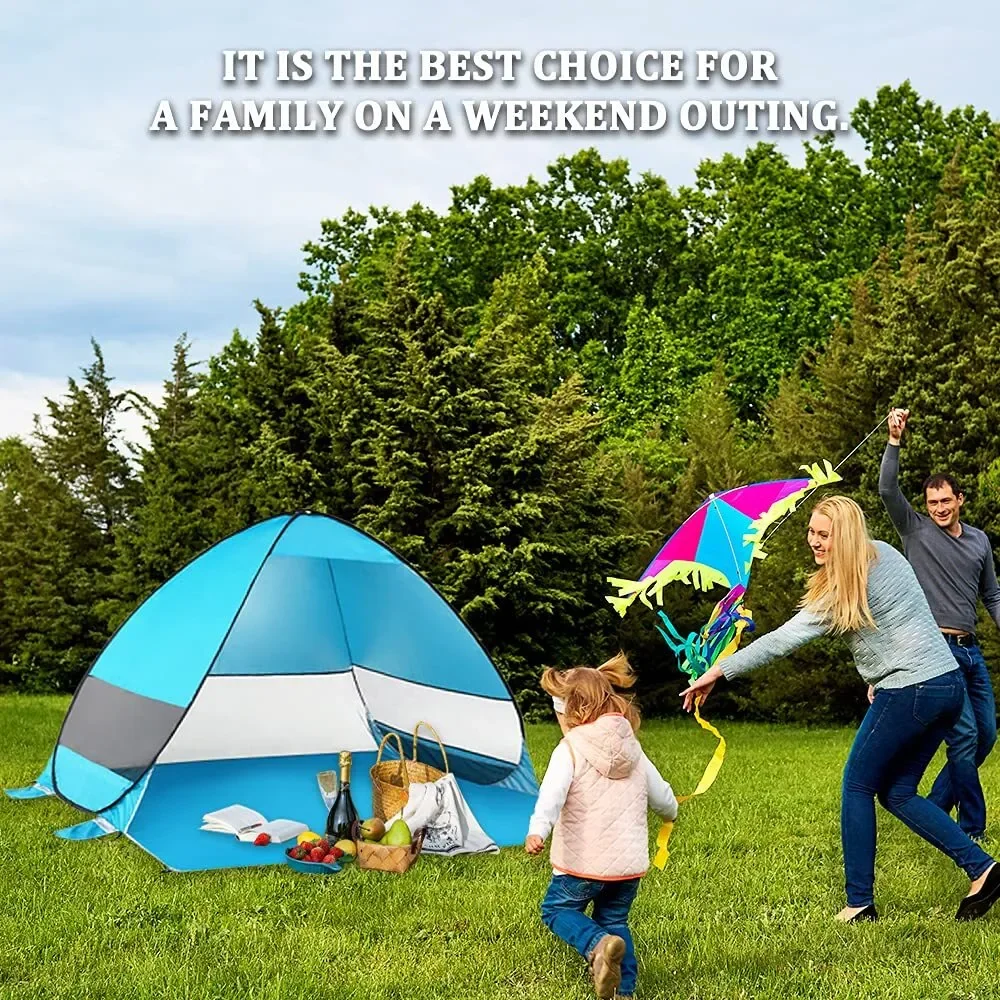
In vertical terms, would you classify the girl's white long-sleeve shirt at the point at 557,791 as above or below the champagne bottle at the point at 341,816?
above

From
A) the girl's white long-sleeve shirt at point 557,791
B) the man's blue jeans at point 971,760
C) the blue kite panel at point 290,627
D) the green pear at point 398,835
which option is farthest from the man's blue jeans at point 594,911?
the blue kite panel at point 290,627

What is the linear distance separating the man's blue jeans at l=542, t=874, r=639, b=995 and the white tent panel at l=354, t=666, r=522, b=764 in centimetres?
309

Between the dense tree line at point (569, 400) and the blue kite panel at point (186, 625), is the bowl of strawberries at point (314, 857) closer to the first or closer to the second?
the blue kite panel at point (186, 625)

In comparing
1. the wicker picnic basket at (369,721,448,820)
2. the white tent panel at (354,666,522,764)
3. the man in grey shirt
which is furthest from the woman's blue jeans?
the white tent panel at (354,666,522,764)

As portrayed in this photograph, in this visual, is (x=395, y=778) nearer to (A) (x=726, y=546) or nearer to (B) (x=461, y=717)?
(B) (x=461, y=717)

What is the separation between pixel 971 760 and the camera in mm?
5051

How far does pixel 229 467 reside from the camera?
15.7 meters

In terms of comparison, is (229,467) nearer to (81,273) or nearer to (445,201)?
(81,273)

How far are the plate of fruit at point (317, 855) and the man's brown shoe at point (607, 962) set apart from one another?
1.98m

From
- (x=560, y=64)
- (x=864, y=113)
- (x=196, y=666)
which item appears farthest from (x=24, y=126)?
(x=864, y=113)

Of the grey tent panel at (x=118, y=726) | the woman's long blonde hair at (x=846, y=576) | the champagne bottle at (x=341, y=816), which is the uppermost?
the woman's long blonde hair at (x=846, y=576)

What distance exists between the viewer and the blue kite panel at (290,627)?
7.53m

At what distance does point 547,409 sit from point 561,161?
10.6m

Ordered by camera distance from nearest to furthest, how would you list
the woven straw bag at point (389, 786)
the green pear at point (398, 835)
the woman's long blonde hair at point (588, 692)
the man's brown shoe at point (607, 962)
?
the man's brown shoe at point (607, 962) < the woman's long blonde hair at point (588, 692) < the green pear at point (398, 835) < the woven straw bag at point (389, 786)
